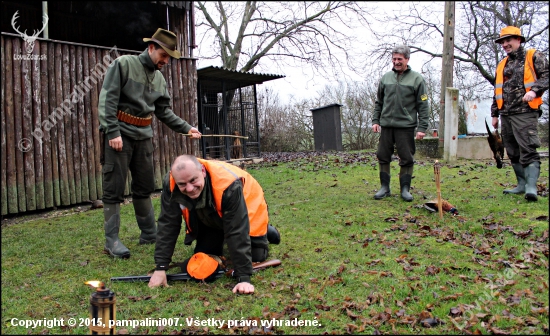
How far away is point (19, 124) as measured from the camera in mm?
7102

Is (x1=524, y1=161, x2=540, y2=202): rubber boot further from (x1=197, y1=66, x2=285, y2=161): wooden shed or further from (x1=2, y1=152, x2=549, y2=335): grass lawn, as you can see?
(x1=197, y1=66, x2=285, y2=161): wooden shed

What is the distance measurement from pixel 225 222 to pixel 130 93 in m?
1.81

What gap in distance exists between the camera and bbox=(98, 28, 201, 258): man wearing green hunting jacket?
13.5 feet

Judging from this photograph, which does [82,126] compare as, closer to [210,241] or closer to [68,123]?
[68,123]

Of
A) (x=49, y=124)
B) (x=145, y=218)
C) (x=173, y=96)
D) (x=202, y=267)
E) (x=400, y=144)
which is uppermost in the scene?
(x=173, y=96)

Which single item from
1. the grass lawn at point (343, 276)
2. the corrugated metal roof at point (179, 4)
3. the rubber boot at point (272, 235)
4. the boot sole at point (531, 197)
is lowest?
the grass lawn at point (343, 276)

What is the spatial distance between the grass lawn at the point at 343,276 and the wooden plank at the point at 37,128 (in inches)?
53.2

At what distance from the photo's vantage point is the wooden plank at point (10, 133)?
6.96 metres

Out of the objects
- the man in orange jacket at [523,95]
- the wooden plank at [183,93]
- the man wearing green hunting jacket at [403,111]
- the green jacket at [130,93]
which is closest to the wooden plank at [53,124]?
the wooden plank at [183,93]

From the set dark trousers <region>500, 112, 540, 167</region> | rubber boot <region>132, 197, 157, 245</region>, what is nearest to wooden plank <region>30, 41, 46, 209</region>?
rubber boot <region>132, 197, 157, 245</region>

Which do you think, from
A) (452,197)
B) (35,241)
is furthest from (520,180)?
(35,241)

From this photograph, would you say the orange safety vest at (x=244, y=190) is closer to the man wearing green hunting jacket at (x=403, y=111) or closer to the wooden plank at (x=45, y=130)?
the man wearing green hunting jacket at (x=403, y=111)

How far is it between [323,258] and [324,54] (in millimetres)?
17640

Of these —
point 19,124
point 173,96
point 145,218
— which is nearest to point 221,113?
point 173,96
